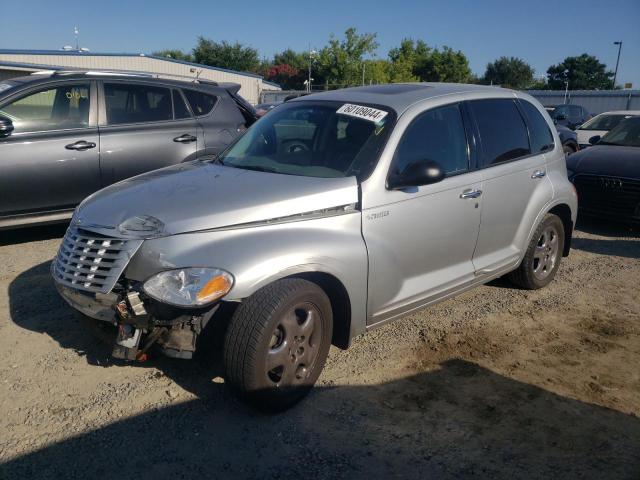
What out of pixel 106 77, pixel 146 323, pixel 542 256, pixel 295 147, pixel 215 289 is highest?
pixel 106 77

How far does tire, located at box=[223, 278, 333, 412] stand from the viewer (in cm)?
296

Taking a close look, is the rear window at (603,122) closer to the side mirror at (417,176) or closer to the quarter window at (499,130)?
the quarter window at (499,130)

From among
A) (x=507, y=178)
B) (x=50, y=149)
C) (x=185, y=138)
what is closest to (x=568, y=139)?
(x=507, y=178)

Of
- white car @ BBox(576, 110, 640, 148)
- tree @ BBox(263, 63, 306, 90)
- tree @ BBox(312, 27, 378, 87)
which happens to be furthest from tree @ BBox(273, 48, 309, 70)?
white car @ BBox(576, 110, 640, 148)

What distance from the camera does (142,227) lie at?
10.4 ft

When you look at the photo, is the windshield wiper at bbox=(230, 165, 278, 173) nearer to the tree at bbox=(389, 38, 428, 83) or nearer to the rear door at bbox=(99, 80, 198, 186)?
the rear door at bbox=(99, 80, 198, 186)

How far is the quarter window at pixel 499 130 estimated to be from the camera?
449cm

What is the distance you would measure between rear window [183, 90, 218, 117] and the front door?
3655 millimetres

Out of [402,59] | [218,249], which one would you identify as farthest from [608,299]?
[402,59]

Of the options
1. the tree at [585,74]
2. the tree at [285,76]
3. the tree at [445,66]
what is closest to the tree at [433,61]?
the tree at [445,66]

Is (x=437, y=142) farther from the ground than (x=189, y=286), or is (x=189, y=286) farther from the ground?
(x=437, y=142)

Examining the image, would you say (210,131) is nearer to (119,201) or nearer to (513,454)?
(119,201)

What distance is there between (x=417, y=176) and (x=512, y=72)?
7917 cm

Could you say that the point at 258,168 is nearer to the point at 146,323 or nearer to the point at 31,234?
the point at 146,323
